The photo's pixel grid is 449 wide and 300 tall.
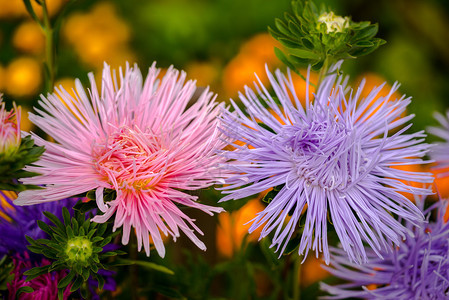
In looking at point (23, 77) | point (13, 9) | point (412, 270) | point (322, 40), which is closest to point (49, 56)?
point (322, 40)

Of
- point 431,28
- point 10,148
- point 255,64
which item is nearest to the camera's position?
point 10,148

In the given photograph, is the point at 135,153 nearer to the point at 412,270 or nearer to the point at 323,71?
the point at 323,71

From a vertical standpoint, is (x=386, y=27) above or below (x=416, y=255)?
above

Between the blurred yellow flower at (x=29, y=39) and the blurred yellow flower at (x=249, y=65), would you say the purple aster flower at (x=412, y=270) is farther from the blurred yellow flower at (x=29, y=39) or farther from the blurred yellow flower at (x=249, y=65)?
the blurred yellow flower at (x=29, y=39)

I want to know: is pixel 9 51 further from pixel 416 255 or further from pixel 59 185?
pixel 416 255

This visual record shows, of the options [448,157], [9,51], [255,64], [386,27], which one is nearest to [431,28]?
[386,27]

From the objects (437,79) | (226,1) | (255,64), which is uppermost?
(226,1)
